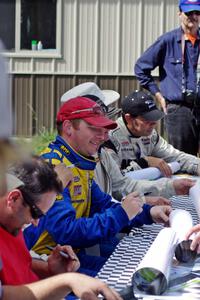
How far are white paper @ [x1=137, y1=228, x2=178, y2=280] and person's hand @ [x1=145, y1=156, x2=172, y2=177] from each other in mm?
2119

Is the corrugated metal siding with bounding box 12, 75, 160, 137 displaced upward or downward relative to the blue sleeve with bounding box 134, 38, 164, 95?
downward

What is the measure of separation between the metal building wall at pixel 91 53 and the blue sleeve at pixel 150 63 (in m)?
4.91

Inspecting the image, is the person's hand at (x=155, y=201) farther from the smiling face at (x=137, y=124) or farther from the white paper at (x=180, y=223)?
the smiling face at (x=137, y=124)

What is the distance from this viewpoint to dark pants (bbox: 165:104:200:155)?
5945 millimetres

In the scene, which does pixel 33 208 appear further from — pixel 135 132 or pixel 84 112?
pixel 135 132

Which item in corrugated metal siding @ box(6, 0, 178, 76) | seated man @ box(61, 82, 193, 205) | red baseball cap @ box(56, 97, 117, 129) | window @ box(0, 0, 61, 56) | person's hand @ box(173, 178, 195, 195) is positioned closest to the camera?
red baseball cap @ box(56, 97, 117, 129)

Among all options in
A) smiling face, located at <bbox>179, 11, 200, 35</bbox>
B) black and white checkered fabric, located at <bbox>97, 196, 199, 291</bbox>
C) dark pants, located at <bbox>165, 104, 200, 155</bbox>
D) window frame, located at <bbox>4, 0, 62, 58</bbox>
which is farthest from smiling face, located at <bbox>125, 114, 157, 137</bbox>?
window frame, located at <bbox>4, 0, 62, 58</bbox>

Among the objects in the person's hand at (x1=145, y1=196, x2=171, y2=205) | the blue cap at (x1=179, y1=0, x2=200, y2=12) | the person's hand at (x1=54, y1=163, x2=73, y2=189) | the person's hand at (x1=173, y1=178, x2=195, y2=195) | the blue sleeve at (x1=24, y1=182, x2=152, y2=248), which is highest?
the blue cap at (x1=179, y1=0, x2=200, y2=12)

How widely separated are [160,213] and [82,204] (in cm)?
32

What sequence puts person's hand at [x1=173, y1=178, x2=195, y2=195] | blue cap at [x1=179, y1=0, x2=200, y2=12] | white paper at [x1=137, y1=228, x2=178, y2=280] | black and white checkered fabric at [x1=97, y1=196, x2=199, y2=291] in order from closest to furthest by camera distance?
1. white paper at [x1=137, y1=228, x2=178, y2=280]
2. black and white checkered fabric at [x1=97, y1=196, x2=199, y2=291]
3. person's hand at [x1=173, y1=178, x2=195, y2=195]
4. blue cap at [x1=179, y1=0, x2=200, y2=12]

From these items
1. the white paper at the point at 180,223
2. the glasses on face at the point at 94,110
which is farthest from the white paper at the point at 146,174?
the white paper at the point at 180,223

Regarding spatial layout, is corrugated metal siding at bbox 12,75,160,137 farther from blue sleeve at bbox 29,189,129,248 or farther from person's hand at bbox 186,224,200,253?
person's hand at bbox 186,224,200,253

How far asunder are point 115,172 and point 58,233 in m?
1.21

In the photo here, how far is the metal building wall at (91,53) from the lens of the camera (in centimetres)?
1132
